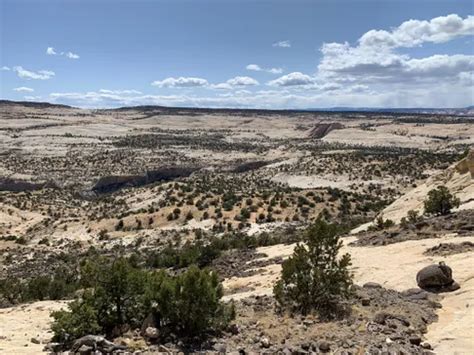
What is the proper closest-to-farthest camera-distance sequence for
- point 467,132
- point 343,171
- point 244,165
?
1. point 343,171
2. point 244,165
3. point 467,132

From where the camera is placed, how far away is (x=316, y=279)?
12.1 m

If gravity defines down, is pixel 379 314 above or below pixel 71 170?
above

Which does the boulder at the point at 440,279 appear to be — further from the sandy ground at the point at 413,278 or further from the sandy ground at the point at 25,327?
the sandy ground at the point at 25,327

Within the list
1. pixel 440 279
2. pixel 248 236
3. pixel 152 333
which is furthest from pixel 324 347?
pixel 248 236

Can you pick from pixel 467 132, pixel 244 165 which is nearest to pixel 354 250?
pixel 244 165

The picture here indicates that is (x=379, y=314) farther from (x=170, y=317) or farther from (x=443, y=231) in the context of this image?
(x=443, y=231)

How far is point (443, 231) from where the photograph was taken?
62.5 ft

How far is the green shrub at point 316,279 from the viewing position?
39.2 feet

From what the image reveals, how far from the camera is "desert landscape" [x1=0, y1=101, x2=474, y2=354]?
1042 cm

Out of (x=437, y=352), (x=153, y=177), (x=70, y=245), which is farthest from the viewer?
(x=153, y=177)

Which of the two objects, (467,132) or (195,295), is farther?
(467,132)

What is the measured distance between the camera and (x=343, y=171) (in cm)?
6341

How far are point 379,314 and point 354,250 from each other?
8.90 metres

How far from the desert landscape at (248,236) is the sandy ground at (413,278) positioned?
0.17 ft
